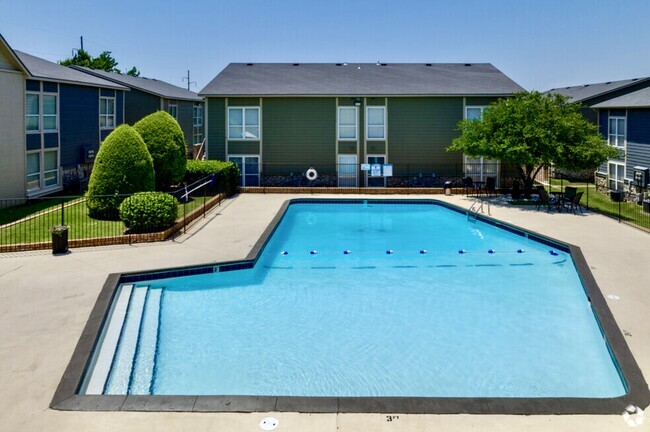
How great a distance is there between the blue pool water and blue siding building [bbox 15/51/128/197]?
12.0 m

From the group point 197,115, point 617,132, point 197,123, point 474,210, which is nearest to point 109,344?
point 474,210

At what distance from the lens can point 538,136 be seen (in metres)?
20.5

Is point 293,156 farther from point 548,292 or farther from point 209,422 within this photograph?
point 209,422

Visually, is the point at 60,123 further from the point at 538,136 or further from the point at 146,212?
the point at 538,136

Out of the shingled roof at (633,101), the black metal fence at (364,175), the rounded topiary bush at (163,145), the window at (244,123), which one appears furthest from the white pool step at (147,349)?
the shingled roof at (633,101)

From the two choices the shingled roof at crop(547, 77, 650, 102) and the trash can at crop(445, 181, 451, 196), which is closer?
the trash can at crop(445, 181, 451, 196)

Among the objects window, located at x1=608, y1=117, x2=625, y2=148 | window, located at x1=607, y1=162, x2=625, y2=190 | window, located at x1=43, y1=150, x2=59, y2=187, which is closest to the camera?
window, located at x1=43, y1=150, x2=59, y2=187

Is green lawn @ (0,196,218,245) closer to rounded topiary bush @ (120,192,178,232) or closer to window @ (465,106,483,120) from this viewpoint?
rounded topiary bush @ (120,192,178,232)

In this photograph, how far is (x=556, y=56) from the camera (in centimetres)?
3478

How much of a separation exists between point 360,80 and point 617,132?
13.1 m

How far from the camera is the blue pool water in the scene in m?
7.49

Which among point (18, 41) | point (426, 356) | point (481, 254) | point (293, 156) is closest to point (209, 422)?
point (426, 356)

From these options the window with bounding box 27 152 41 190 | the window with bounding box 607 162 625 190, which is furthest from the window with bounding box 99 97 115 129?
the window with bounding box 607 162 625 190

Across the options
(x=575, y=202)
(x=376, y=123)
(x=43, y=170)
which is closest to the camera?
(x=575, y=202)
